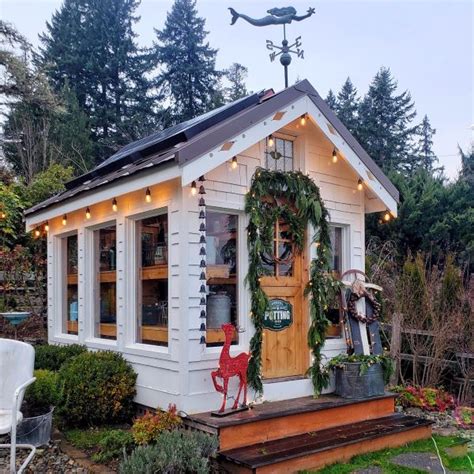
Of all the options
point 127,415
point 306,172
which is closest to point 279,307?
point 306,172

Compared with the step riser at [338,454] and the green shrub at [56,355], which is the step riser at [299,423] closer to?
the step riser at [338,454]

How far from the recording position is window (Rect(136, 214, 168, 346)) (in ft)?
17.1

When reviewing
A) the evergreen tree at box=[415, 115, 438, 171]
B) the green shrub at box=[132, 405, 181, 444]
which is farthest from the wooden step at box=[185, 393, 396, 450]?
the evergreen tree at box=[415, 115, 438, 171]

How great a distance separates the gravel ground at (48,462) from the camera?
164 inches

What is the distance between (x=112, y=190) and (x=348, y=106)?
22.5 metres

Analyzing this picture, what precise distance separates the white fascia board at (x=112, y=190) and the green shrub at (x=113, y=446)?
2299mm

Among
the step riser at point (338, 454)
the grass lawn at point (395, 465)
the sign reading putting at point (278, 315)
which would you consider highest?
the sign reading putting at point (278, 315)

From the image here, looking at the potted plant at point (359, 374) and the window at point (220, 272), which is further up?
the window at point (220, 272)

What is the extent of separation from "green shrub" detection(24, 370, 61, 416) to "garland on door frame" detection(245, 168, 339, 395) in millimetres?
2097

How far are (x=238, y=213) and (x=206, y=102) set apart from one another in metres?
19.5

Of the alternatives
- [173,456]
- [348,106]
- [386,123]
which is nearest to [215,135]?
[173,456]

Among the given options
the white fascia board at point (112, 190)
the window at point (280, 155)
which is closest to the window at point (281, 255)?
the window at point (280, 155)

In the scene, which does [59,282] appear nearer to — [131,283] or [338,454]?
[131,283]

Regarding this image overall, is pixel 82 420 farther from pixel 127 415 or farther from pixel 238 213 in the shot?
pixel 238 213
